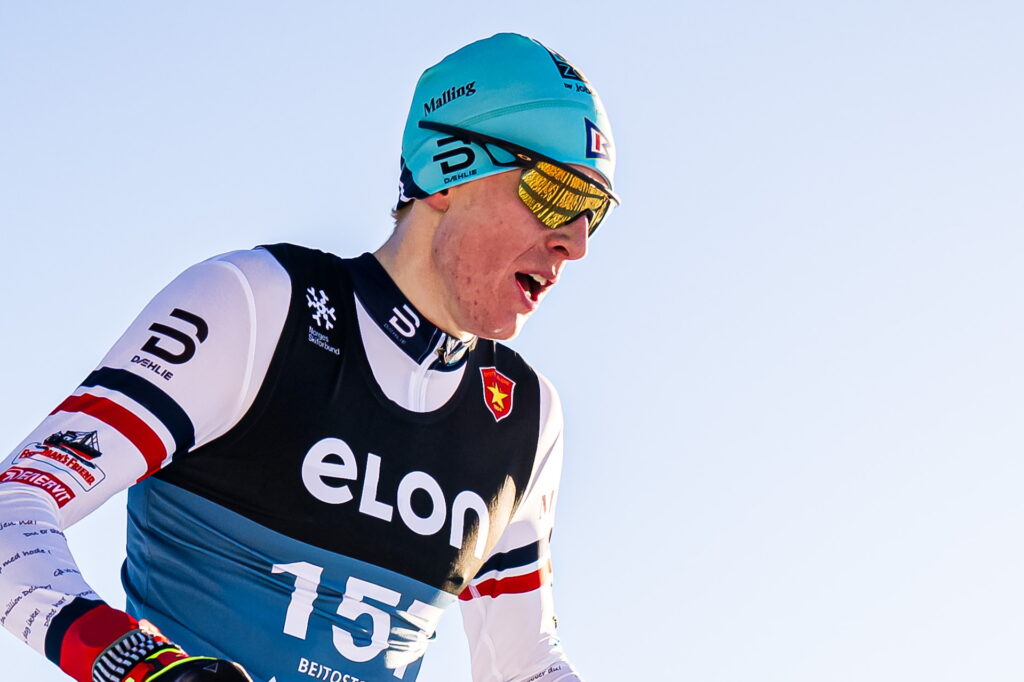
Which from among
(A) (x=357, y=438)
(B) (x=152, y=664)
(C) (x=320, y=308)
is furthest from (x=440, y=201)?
(B) (x=152, y=664)

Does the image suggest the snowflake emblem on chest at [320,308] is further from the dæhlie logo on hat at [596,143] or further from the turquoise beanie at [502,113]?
the dæhlie logo on hat at [596,143]

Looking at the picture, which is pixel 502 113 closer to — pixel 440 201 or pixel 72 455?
pixel 440 201

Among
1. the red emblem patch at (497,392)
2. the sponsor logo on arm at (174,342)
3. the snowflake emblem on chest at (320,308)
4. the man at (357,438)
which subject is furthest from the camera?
the red emblem patch at (497,392)

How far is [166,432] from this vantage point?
12.9 ft

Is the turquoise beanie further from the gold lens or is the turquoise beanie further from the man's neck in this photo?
the man's neck

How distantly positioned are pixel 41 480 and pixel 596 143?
2.36m

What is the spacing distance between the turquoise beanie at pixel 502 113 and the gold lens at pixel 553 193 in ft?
0.23

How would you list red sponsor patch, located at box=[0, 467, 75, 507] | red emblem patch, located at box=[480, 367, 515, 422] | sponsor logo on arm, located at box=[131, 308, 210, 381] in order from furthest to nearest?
1. red emblem patch, located at box=[480, 367, 515, 422]
2. sponsor logo on arm, located at box=[131, 308, 210, 381]
3. red sponsor patch, located at box=[0, 467, 75, 507]

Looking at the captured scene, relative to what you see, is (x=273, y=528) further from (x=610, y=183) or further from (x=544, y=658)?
(x=610, y=183)

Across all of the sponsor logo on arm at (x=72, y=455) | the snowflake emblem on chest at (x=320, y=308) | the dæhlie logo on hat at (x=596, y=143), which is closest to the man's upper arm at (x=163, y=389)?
the sponsor logo on arm at (x=72, y=455)

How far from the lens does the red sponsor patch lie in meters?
3.57

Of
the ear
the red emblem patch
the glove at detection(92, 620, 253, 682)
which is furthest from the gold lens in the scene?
the glove at detection(92, 620, 253, 682)

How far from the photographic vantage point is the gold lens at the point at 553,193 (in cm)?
486

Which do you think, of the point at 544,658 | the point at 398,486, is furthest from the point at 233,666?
the point at 544,658
